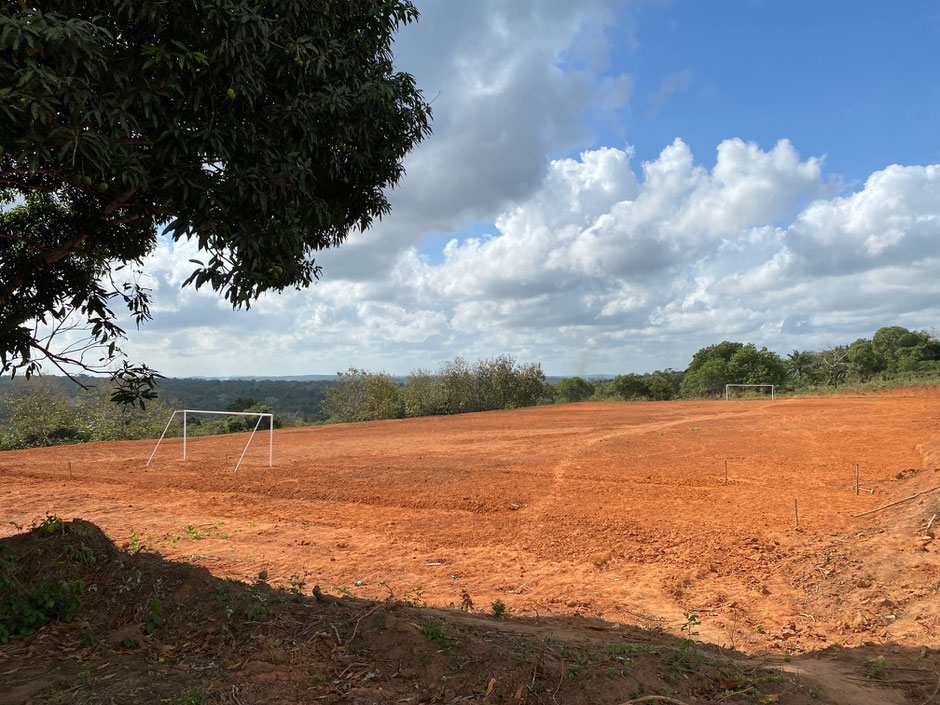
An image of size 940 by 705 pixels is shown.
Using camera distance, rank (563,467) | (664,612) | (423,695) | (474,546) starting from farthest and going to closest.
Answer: (563,467) < (474,546) < (664,612) < (423,695)

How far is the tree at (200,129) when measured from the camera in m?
3.18

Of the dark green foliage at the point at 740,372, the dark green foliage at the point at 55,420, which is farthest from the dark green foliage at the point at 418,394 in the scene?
the dark green foliage at the point at 740,372

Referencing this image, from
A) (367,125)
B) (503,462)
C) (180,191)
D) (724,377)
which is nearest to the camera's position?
(180,191)

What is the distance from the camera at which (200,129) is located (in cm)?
379

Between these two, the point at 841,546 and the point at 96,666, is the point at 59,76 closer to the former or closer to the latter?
the point at 96,666

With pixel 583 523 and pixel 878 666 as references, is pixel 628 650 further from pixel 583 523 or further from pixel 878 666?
pixel 583 523

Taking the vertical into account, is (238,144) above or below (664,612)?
above

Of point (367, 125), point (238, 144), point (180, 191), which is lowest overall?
point (180, 191)

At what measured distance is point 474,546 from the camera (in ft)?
25.7

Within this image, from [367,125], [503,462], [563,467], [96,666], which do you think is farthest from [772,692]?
[503,462]

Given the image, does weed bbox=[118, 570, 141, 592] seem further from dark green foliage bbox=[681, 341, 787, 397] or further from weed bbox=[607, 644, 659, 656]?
dark green foliage bbox=[681, 341, 787, 397]

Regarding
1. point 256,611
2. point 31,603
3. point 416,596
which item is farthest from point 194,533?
point 256,611

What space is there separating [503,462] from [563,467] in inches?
70.7

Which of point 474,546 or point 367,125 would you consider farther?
point 474,546
